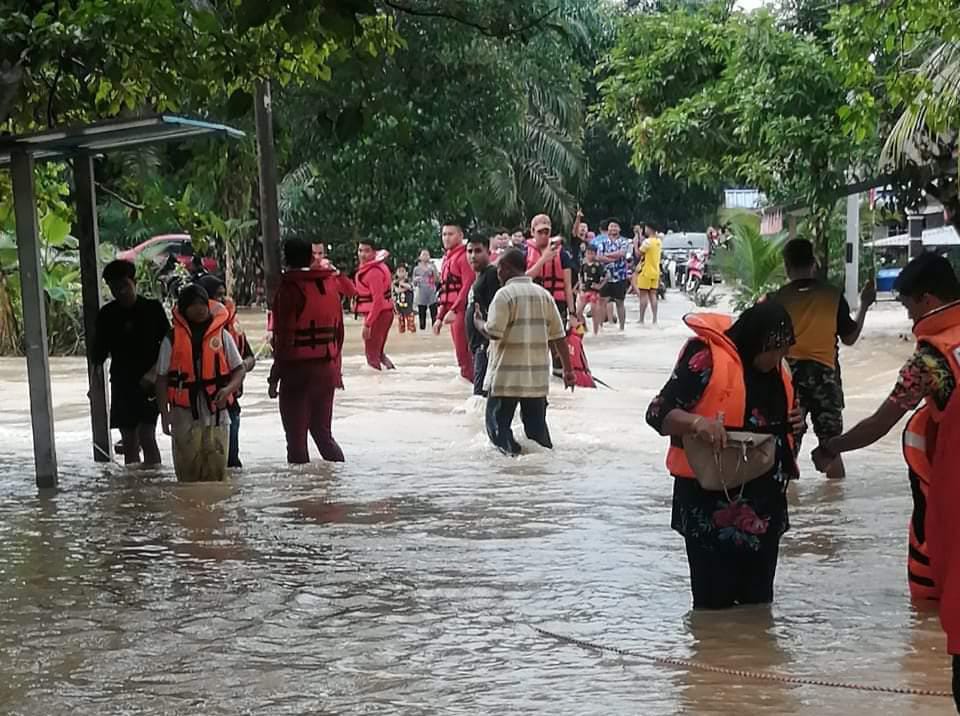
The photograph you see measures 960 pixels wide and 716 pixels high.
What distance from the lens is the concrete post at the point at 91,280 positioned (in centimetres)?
1227

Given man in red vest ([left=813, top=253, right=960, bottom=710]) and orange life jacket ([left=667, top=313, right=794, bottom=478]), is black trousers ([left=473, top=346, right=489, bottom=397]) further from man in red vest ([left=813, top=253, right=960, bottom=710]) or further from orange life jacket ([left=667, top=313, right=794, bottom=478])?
orange life jacket ([left=667, top=313, right=794, bottom=478])

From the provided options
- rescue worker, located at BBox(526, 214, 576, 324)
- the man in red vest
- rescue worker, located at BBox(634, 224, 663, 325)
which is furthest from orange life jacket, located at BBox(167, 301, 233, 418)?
rescue worker, located at BBox(634, 224, 663, 325)

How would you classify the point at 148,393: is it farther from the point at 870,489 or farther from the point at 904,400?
the point at 904,400

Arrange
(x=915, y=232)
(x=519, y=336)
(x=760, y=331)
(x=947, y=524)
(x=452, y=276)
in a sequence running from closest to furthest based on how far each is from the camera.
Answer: (x=947, y=524)
(x=760, y=331)
(x=519, y=336)
(x=452, y=276)
(x=915, y=232)

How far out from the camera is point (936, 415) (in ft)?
19.8

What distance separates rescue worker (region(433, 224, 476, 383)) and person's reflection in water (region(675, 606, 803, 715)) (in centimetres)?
1056

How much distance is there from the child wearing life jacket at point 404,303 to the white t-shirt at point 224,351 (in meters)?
18.0

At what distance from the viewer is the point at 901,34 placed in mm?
12547

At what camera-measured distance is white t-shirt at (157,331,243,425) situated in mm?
10586

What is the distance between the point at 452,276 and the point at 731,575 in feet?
40.1

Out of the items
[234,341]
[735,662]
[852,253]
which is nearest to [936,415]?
[735,662]

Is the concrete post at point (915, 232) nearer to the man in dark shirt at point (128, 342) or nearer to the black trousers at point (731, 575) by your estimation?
the man in dark shirt at point (128, 342)

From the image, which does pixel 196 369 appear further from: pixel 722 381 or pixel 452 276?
pixel 452 276

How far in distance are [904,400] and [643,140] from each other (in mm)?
17796
